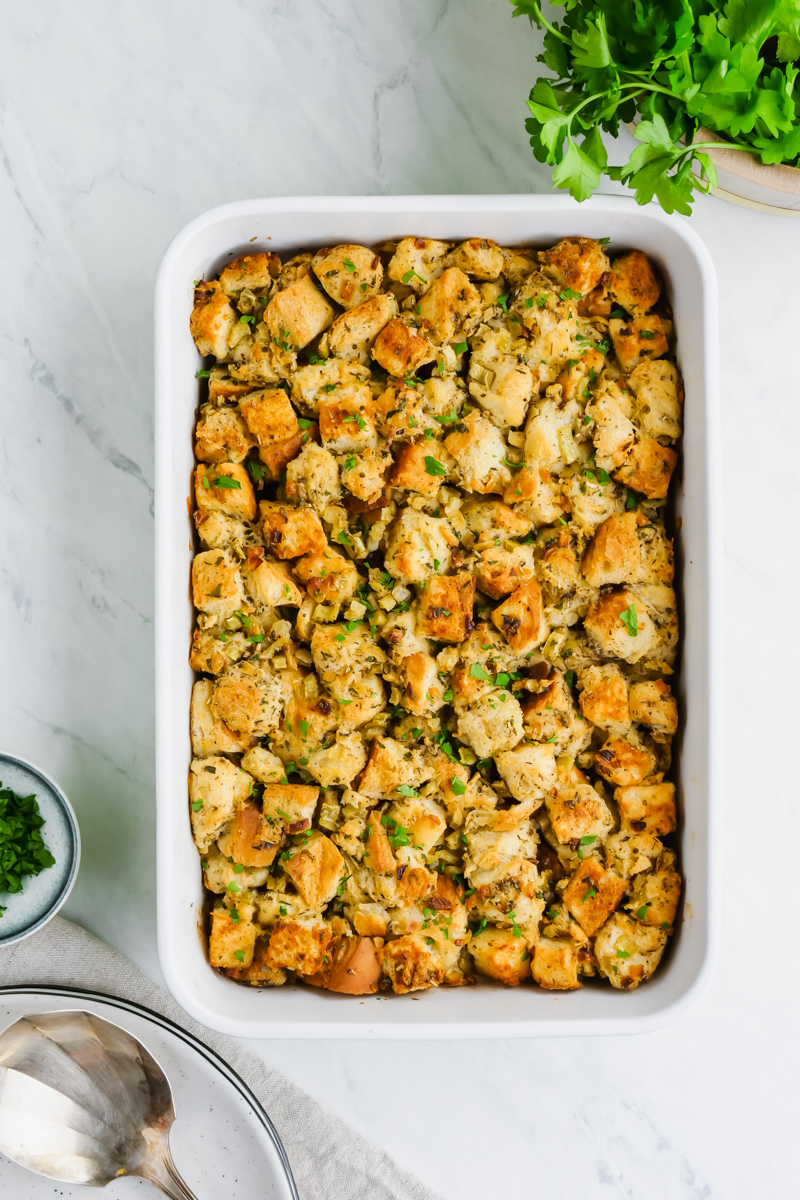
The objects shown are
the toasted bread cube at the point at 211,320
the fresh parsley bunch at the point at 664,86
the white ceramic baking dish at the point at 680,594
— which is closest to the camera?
the fresh parsley bunch at the point at 664,86

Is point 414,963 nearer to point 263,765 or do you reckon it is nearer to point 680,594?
point 263,765

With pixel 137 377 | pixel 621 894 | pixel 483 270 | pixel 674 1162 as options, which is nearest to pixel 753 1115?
pixel 674 1162

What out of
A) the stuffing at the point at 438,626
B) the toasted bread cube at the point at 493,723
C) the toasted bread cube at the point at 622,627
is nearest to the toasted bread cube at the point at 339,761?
the stuffing at the point at 438,626

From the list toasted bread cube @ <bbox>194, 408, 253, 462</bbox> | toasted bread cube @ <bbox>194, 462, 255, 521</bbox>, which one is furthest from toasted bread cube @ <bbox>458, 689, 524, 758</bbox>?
toasted bread cube @ <bbox>194, 408, 253, 462</bbox>

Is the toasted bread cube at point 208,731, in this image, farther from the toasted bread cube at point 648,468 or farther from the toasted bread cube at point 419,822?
the toasted bread cube at point 648,468

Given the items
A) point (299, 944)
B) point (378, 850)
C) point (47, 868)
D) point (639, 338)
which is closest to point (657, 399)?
point (639, 338)

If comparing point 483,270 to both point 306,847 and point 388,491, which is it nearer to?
point 388,491
